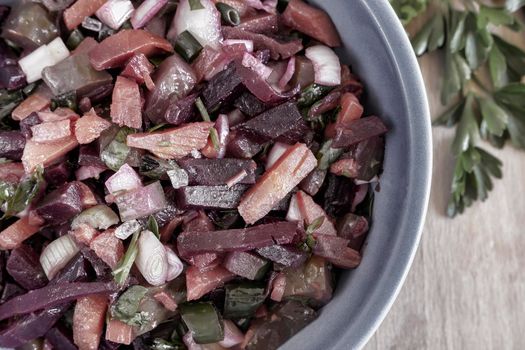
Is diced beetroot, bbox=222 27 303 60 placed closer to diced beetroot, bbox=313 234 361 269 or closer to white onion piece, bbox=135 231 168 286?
diced beetroot, bbox=313 234 361 269

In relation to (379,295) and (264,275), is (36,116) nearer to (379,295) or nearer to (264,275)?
(264,275)

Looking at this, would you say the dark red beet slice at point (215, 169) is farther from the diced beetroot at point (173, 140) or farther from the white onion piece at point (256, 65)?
the white onion piece at point (256, 65)

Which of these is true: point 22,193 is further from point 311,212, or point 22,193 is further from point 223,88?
point 311,212

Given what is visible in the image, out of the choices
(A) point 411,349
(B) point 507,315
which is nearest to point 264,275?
(A) point 411,349

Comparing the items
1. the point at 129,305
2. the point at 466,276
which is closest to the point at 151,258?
the point at 129,305

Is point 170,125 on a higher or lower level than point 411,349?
higher

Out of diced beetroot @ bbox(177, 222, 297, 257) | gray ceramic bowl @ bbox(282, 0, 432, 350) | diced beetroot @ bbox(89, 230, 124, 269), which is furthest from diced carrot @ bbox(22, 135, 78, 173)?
gray ceramic bowl @ bbox(282, 0, 432, 350)

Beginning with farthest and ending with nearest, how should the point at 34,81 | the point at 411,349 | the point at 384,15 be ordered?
the point at 411,349, the point at 34,81, the point at 384,15
